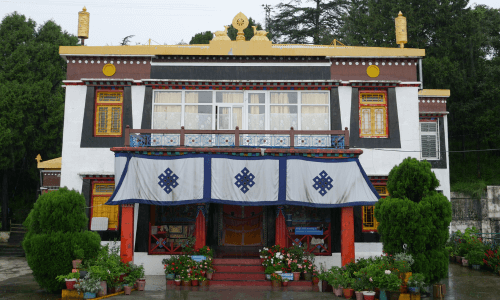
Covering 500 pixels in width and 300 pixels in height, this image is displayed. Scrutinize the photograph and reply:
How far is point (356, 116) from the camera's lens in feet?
55.9

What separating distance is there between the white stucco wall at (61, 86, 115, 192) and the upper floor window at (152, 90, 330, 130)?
2.41 m

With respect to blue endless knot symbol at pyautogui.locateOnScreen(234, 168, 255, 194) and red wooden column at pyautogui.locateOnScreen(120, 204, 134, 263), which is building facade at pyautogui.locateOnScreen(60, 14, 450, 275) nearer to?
blue endless knot symbol at pyautogui.locateOnScreen(234, 168, 255, 194)

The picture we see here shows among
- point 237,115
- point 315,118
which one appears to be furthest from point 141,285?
point 315,118

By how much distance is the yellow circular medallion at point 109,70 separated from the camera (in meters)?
17.2

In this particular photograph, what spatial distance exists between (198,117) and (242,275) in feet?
20.8

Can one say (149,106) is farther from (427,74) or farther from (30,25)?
(427,74)

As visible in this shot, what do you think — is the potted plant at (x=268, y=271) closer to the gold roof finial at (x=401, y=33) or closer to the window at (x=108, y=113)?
the window at (x=108, y=113)

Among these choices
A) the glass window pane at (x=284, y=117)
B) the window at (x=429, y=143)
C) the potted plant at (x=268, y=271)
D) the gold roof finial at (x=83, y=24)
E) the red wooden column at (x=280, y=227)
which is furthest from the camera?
the window at (x=429, y=143)

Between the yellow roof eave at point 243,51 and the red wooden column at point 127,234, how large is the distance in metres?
6.30

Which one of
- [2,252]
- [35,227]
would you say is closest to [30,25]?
[2,252]

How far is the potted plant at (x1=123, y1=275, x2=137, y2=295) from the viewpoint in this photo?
12625 mm

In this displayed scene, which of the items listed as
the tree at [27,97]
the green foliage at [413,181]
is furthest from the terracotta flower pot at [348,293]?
the tree at [27,97]

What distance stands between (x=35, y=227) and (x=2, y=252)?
44.6 ft

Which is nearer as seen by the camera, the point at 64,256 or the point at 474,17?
the point at 64,256
